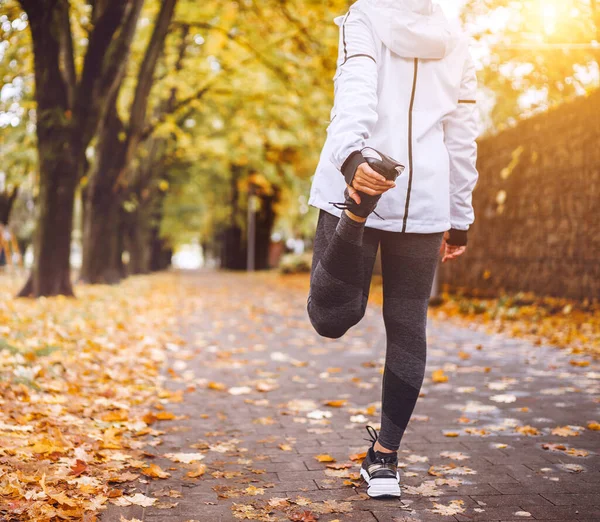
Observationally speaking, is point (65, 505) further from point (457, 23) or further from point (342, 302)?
point (457, 23)

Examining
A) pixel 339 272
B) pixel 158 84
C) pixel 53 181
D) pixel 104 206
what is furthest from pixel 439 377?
pixel 158 84

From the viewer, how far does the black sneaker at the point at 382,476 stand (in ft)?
9.92

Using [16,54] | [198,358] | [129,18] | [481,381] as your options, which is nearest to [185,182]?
[16,54]

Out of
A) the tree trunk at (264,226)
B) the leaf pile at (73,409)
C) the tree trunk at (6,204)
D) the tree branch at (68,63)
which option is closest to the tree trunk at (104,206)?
the tree branch at (68,63)

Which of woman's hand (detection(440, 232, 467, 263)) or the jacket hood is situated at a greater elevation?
the jacket hood

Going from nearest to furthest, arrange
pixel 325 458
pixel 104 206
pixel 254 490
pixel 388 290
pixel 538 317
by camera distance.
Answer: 1. pixel 388 290
2. pixel 254 490
3. pixel 325 458
4. pixel 538 317
5. pixel 104 206

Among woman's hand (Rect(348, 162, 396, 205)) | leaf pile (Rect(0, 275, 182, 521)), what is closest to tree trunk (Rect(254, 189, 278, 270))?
leaf pile (Rect(0, 275, 182, 521))

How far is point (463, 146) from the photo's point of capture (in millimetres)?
3105

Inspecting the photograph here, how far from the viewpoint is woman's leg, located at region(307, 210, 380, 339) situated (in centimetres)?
272

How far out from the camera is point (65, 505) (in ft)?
9.39

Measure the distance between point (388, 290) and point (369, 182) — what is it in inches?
25.3

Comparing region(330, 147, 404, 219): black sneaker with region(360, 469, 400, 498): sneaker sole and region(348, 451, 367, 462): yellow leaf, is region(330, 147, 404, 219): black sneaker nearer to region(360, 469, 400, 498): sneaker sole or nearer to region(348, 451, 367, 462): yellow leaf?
region(360, 469, 400, 498): sneaker sole

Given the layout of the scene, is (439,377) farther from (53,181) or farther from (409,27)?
(53,181)

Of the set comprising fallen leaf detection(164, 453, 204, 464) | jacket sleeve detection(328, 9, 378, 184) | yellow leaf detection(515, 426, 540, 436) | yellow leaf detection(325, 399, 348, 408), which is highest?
jacket sleeve detection(328, 9, 378, 184)
